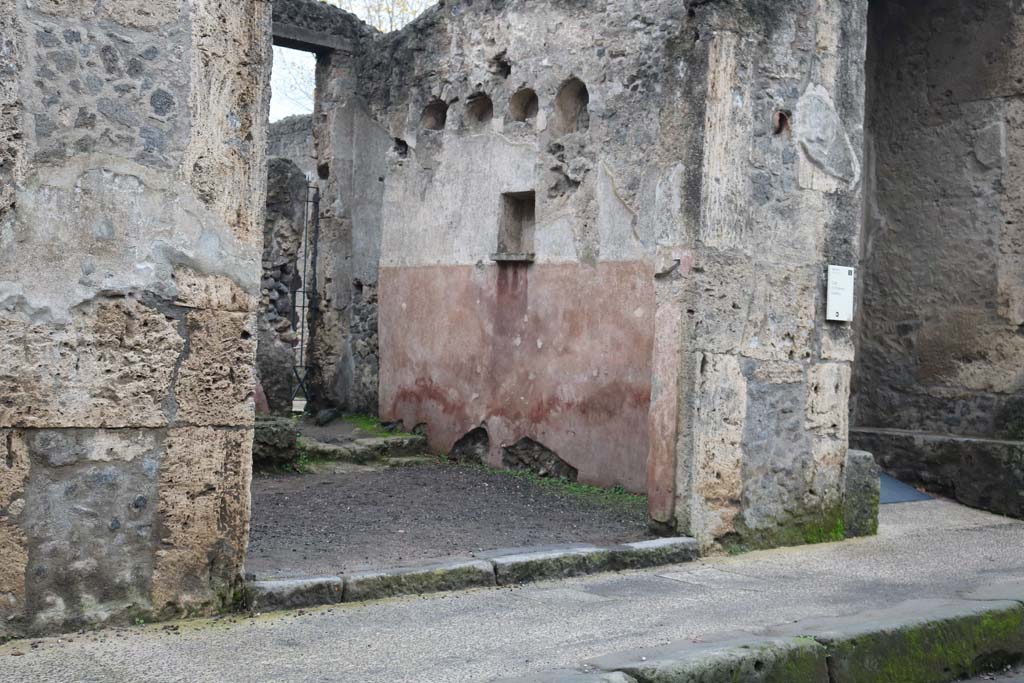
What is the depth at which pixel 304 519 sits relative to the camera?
657cm

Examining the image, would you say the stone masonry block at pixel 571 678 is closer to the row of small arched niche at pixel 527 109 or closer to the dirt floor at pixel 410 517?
the dirt floor at pixel 410 517

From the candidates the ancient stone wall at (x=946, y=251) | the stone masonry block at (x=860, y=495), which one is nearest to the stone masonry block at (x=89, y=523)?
the stone masonry block at (x=860, y=495)

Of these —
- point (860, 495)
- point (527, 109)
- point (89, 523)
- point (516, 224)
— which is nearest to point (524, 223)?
point (516, 224)

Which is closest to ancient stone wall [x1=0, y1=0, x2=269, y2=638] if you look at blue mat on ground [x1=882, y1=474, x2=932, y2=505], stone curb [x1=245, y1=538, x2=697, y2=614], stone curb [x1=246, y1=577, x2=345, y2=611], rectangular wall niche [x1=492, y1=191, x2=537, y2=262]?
stone curb [x1=246, y1=577, x2=345, y2=611]

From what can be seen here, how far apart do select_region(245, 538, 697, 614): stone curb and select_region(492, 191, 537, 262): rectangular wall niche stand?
377 cm

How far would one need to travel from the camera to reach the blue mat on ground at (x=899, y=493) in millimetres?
7859

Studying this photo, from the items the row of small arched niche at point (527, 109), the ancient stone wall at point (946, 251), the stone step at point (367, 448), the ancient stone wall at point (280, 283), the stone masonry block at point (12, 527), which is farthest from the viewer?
the ancient stone wall at point (280, 283)

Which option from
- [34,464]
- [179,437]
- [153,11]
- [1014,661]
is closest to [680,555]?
[1014,661]

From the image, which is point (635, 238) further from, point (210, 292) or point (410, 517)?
point (210, 292)

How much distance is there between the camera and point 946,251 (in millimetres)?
8477

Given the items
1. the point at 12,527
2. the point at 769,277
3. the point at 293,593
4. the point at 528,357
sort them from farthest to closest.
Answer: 1. the point at 528,357
2. the point at 769,277
3. the point at 293,593
4. the point at 12,527

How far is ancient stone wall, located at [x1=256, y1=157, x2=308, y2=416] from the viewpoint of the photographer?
9.62 meters

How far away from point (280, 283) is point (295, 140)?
4.59 m

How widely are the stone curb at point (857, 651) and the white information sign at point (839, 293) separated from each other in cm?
199
